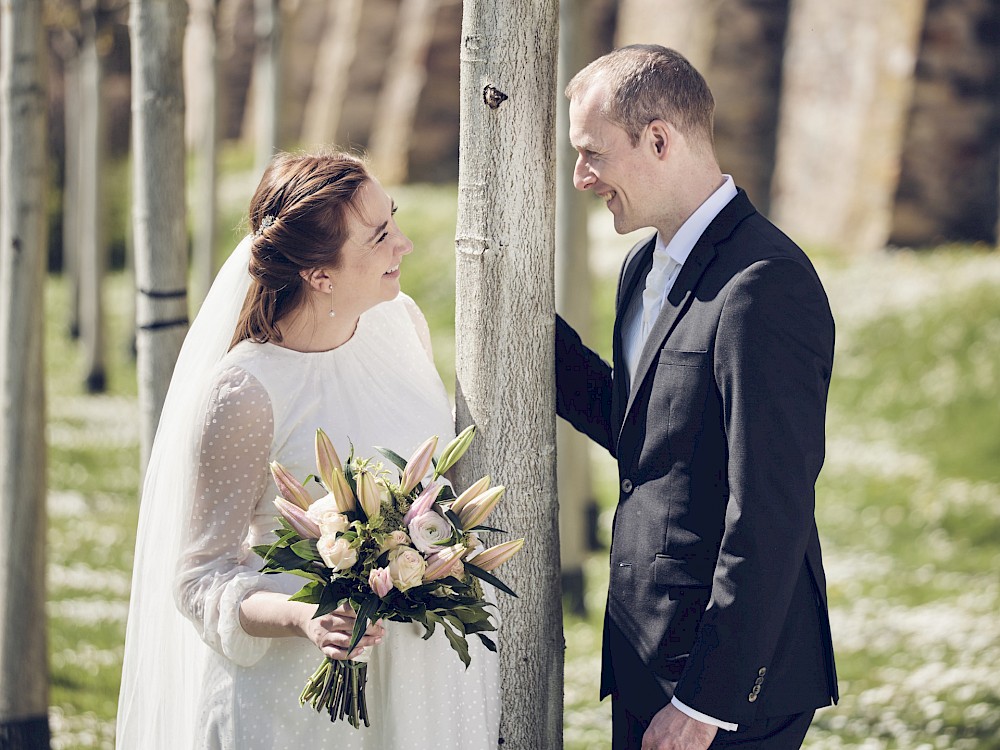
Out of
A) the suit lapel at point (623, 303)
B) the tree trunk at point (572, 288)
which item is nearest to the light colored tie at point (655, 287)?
the suit lapel at point (623, 303)

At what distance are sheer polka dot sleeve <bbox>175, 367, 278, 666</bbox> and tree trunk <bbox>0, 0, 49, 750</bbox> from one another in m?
2.31

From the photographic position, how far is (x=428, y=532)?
2.51 metres

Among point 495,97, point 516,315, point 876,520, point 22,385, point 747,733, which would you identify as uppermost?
point 495,97

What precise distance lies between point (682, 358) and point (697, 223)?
0.38 meters

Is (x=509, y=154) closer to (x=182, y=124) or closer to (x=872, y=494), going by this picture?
(x=182, y=124)

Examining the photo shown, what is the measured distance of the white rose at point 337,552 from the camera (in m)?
2.45

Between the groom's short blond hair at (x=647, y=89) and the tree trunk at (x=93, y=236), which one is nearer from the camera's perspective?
the groom's short blond hair at (x=647, y=89)

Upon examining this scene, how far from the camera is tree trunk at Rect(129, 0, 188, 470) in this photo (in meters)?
3.89

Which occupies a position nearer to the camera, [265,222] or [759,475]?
[759,475]

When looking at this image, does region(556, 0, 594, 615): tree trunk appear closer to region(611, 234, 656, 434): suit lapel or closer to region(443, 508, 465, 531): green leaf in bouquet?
region(611, 234, 656, 434): suit lapel

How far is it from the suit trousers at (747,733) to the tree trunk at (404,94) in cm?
1935

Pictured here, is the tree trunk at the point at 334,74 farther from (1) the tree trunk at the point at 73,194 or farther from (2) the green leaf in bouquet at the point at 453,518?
(2) the green leaf in bouquet at the point at 453,518

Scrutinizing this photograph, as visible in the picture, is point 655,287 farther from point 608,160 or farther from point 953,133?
point 953,133

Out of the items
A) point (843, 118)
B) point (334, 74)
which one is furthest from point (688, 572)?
point (334, 74)
